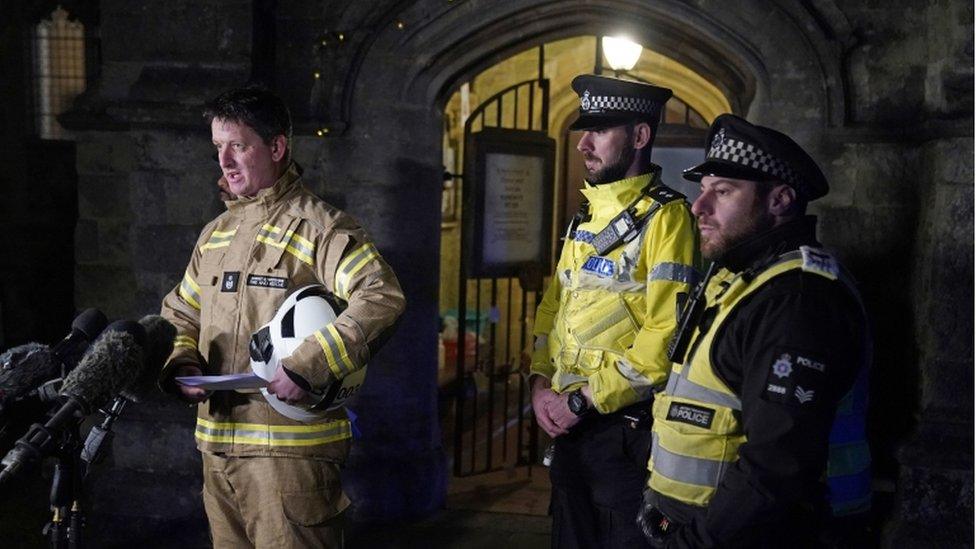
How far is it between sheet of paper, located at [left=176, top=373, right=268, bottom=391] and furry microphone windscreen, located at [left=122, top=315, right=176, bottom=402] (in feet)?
0.27

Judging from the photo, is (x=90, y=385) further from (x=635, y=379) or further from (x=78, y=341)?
(x=635, y=379)

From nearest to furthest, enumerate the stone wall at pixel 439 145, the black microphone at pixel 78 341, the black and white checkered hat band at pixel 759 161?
the black and white checkered hat band at pixel 759 161 → the black microphone at pixel 78 341 → the stone wall at pixel 439 145

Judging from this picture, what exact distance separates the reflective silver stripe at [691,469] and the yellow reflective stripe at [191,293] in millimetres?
1814

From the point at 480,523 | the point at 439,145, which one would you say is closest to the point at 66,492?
the point at 480,523

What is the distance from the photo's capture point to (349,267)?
124 inches

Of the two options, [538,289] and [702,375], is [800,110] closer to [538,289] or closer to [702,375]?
[538,289]

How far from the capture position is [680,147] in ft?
24.1

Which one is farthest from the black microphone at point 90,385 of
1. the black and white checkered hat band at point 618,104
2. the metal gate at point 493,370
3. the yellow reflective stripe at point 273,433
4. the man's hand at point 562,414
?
the metal gate at point 493,370

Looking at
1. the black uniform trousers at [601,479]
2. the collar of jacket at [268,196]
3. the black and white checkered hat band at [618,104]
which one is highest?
the black and white checkered hat band at [618,104]

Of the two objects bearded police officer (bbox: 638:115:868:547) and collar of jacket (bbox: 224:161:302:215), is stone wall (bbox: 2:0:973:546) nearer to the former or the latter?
collar of jacket (bbox: 224:161:302:215)

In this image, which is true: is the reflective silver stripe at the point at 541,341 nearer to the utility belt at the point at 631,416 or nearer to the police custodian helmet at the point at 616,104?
the utility belt at the point at 631,416

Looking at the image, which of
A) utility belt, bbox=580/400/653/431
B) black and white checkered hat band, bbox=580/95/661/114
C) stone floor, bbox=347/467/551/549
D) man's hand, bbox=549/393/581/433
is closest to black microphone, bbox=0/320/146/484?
man's hand, bbox=549/393/581/433

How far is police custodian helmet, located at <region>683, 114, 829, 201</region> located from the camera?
8.16ft

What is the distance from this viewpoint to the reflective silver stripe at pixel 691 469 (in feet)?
7.89
